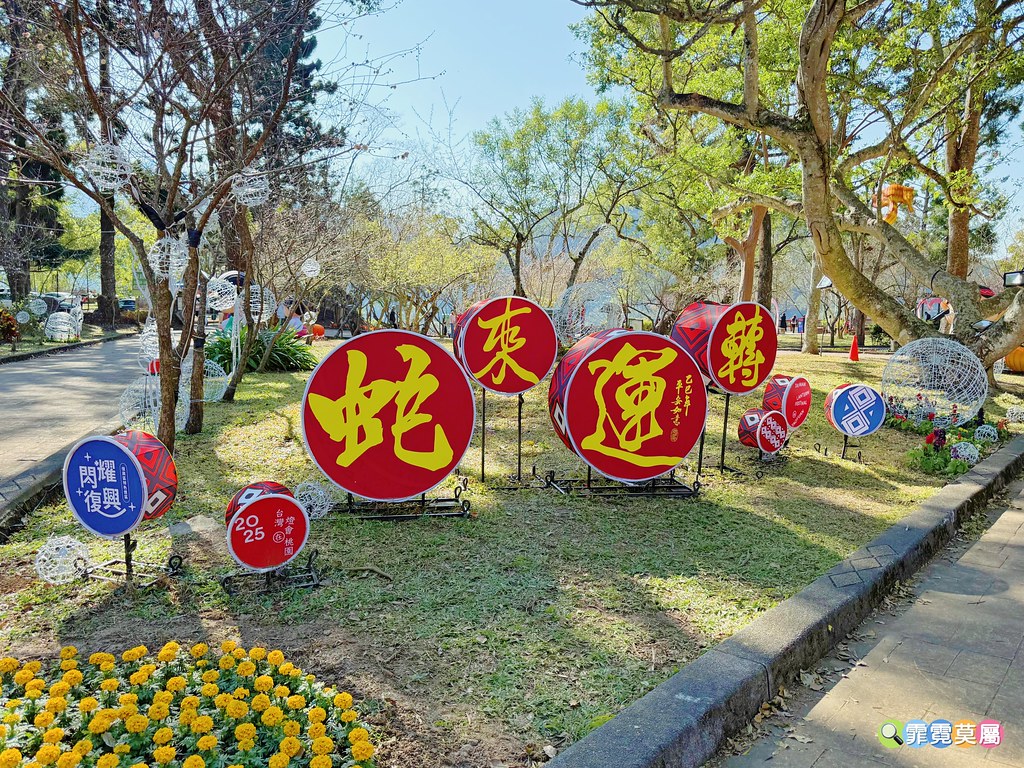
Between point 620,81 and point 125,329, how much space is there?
1002 inches

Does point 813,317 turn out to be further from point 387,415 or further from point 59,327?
point 59,327

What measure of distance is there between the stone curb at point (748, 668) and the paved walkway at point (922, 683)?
0.13 m

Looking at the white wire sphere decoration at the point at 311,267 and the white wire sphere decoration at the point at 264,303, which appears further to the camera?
the white wire sphere decoration at the point at 264,303

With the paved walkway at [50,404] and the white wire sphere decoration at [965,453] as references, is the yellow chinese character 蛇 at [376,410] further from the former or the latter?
the white wire sphere decoration at [965,453]

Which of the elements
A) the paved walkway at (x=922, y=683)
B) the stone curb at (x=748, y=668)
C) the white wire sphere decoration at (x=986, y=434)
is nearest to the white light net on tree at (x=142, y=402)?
the stone curb at (x=748, y=668)

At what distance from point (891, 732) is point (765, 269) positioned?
53.1ft

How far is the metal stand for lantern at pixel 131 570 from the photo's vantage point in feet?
12.8

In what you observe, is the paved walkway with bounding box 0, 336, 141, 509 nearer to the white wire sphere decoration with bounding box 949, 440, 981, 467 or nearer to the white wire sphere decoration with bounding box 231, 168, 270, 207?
the white wire sphere decoration with bounding box 231, 168, 270, 207

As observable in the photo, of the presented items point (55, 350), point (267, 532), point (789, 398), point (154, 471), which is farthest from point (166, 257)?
point (55, 350)

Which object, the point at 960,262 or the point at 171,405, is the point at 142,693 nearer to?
the point at 171,405

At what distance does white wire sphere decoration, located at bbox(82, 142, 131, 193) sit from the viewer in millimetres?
4652

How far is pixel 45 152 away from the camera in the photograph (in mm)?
5039

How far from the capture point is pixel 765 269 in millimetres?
17531

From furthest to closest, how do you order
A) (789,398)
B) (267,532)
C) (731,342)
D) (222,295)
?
(222,295) < (789,398) < (731,342) < (267,532)
